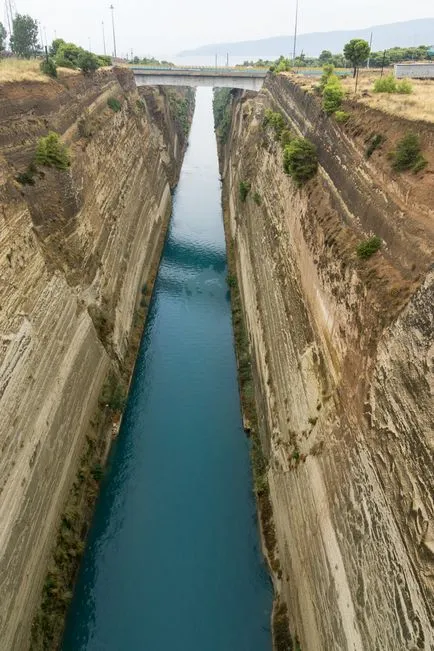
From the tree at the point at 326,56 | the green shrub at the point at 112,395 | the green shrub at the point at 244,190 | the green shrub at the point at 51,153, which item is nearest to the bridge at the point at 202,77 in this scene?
the green shrub at the point at 244,190

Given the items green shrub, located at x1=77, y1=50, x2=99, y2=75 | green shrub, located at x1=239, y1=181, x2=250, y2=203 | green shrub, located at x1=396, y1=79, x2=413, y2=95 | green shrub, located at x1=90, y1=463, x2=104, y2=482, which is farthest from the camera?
green shrub, located at x1=77, y1=50, x2=99, y2=75

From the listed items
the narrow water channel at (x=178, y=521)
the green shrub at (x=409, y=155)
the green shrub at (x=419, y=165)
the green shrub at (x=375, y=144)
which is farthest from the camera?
the green shrub at (x=375, y=144)

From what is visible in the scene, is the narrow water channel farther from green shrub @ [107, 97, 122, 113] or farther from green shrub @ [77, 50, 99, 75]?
green shrub @ [77, 50, 99, 75]

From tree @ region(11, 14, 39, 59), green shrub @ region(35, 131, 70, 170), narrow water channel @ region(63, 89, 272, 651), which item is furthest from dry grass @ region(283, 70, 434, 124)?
tree @ region(11, 14, 39, 59)

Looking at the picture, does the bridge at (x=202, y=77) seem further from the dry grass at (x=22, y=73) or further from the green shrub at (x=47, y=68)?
the green shrub at (x=47, y=68)

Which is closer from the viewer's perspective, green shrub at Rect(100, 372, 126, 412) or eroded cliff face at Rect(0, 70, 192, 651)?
eroded cliff face at Rect(0, 70, 192, 651)

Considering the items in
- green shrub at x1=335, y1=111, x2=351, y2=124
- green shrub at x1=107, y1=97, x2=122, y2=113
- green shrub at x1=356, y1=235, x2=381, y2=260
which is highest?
green shrub at x1=335, y1=111, x2=351, y2=124
